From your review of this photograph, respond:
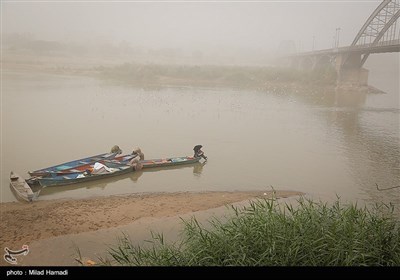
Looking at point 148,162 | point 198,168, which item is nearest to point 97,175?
point 148,162

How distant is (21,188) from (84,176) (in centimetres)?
114

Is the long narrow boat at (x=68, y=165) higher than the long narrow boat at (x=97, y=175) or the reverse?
higher

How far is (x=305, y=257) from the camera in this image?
321 cm

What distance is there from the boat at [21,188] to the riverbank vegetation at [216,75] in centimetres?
2348

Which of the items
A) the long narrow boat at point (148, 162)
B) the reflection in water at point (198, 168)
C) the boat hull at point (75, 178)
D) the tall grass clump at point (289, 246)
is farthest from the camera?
the reflection in water at point (198, 168)

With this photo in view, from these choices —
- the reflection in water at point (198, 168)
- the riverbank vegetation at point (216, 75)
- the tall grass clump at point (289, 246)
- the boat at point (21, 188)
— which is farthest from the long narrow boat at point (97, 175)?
the riverbank vegetation at point (216, 75)

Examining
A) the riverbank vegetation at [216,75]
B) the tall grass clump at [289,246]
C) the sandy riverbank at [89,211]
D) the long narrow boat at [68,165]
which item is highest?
the riverbank vegetation at [216,75]

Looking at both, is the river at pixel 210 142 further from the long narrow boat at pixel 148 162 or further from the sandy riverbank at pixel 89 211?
the sandy riverbank at pixel 89 211

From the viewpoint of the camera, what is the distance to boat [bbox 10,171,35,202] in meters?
5.91

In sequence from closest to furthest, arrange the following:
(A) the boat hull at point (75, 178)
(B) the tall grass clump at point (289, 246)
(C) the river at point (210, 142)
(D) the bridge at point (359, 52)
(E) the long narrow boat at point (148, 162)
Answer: (B) the tall grass clump at point (289, 246), (A) the boat hull at point (75, 178), (E) the long narrow boat at point (148, 162), (C) the river at point (210, 142), (D) the bridge at point (359, 52)

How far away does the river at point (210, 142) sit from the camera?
740 centimetres

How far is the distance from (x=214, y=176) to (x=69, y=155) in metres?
3.58

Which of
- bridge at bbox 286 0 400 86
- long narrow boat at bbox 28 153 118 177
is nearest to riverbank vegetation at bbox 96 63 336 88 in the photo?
bridge at bbox 286 0 400 86
